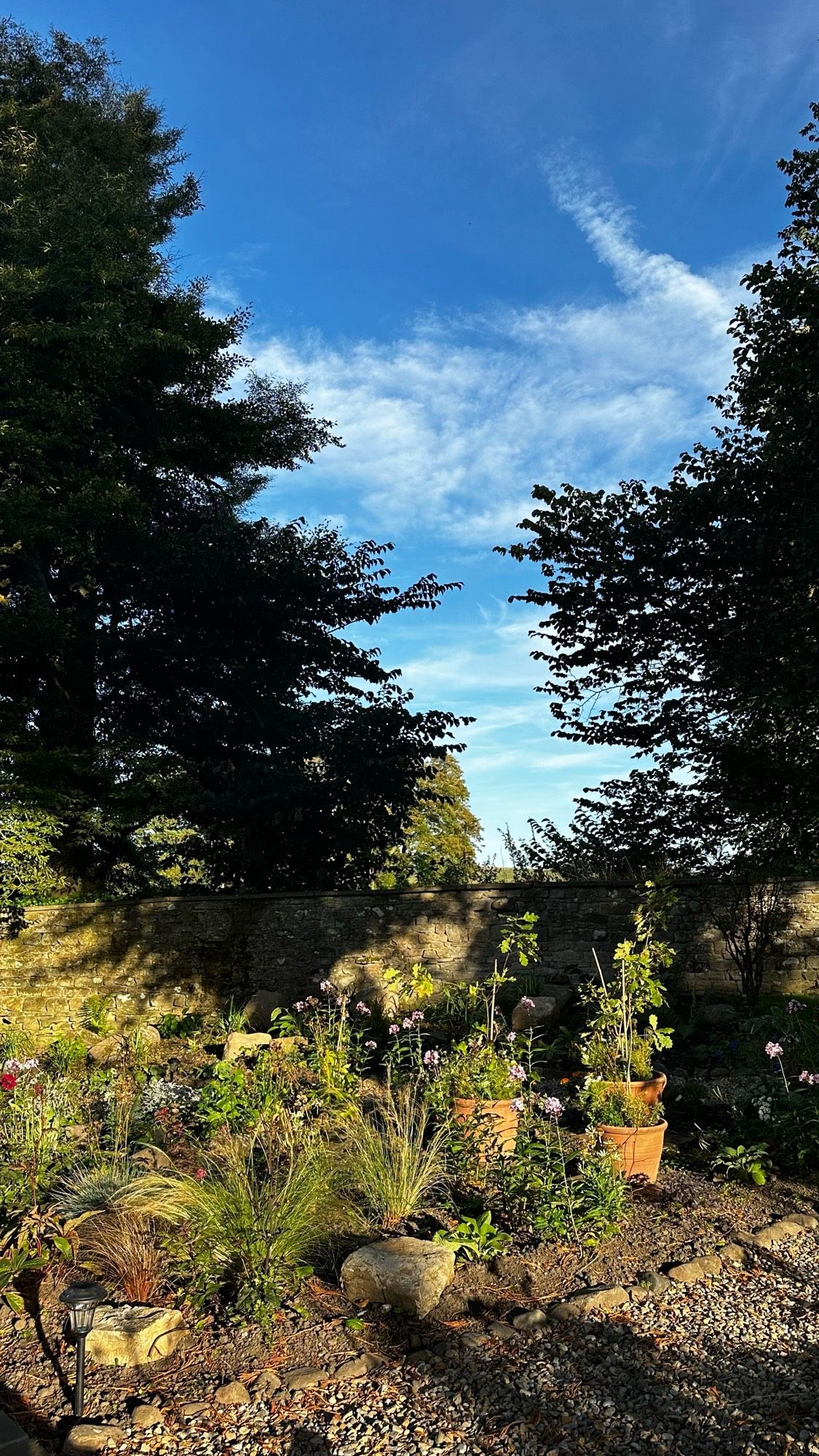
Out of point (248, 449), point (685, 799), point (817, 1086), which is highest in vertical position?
point (248, 449)

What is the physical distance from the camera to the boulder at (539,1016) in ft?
25.1

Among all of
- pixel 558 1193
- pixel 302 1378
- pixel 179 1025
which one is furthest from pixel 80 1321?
pixel 179 1025

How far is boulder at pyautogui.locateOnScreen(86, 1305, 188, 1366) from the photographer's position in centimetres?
324

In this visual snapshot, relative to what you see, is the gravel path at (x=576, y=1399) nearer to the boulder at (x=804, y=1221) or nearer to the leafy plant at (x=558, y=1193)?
the leafy plant at (x=558, y=1193)

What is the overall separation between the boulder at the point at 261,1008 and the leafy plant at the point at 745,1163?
517 centimetres

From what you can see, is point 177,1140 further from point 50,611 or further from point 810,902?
point 50,611

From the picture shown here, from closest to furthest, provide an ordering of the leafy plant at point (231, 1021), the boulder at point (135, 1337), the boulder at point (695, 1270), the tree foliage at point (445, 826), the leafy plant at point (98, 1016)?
the boulder at point (135, 1337) → the boulder at point (695, 1270) → the leafy plant at point (231, 1021) → the leafy plant at point (98, 1016) → the tree foliage at point (445, 826)

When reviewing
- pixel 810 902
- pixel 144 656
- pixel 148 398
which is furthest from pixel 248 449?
pixel 810 902

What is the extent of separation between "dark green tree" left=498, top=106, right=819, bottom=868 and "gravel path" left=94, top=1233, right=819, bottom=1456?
290 inches

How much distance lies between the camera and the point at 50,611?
13.1 m

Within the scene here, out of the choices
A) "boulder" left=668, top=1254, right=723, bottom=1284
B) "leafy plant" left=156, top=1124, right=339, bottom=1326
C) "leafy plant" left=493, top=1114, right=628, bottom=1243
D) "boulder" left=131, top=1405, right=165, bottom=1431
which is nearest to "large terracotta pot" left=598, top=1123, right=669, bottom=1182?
"leafy plant" left=493, top=1114, right=628, bottom=1243

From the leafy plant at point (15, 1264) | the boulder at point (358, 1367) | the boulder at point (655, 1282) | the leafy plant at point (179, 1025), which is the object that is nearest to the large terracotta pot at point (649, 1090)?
the boulder at point (655, 1282)

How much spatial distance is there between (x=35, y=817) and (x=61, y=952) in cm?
181

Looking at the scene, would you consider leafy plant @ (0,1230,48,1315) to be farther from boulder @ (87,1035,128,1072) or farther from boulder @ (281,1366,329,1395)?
boulder @ (87,1035,128,1072)
